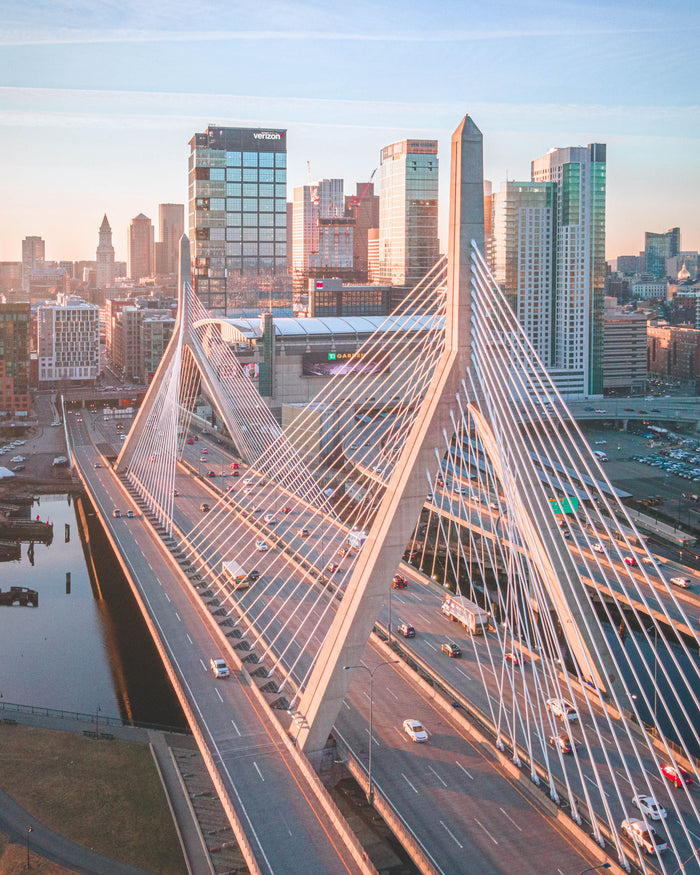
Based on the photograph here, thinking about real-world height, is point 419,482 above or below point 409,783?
above

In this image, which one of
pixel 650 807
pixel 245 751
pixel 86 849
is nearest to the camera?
pixel 650 807

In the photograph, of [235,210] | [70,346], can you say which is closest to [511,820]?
[235,210]

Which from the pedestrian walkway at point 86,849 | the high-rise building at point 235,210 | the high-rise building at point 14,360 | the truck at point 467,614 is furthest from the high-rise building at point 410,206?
the pedestrian walkway at point 86,849

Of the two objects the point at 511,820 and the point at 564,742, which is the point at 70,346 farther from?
the point at 511,820

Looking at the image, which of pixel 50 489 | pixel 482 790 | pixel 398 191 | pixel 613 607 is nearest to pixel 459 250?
pixel 482 790

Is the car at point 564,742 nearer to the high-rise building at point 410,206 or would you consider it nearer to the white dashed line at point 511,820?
the white dashed line at point 511,820

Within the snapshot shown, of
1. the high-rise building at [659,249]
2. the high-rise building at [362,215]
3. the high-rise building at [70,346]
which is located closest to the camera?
the high-rise building at [70,346]
